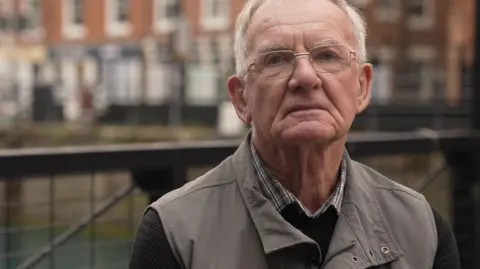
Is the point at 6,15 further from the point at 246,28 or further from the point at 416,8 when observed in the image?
the point at 246,28

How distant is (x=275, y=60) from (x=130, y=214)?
6.98 feet

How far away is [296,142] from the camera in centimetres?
163

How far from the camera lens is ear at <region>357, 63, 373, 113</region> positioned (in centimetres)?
176

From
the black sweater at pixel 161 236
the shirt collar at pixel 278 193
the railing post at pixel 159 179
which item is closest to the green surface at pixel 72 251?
the railing post at pixel 159 179

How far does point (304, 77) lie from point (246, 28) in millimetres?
179

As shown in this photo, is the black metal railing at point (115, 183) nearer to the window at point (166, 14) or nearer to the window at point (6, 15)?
the window at point (6, 15)

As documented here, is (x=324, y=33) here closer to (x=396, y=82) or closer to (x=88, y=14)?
(x=396, y=82)

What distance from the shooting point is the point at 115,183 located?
467 cm

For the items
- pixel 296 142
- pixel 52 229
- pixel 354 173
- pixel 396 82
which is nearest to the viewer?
pixel 296 142

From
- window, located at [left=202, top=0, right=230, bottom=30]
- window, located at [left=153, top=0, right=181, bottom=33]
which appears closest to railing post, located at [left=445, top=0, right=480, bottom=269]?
window, located at [left=153, top=0, right=181, bottom=33]

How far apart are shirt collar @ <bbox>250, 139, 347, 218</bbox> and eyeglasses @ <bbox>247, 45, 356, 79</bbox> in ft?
0.63

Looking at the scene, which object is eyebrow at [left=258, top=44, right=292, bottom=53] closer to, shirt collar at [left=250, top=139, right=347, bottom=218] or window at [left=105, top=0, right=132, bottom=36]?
shirt collar at [left=250, top=139, right=347, bottom=218]

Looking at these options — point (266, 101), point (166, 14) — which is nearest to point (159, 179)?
point (266, 101)

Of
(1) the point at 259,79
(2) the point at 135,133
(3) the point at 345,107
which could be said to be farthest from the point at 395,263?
(2) the point at 135,133
